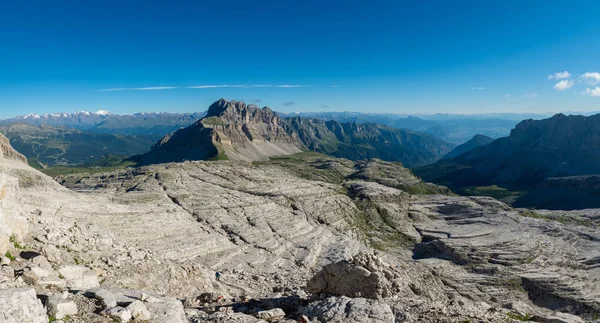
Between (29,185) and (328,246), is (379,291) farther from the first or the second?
(29,185)

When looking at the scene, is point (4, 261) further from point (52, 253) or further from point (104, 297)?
point (104, 297)

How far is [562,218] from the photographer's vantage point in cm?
14100

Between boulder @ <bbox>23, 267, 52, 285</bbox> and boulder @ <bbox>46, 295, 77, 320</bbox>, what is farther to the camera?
boulder @ <bbox>23, 267, 52, 285</bbox>

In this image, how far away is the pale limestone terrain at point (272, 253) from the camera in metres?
23.4

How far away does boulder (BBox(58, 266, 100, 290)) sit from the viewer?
26344mm

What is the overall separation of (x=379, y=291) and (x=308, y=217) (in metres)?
83.0

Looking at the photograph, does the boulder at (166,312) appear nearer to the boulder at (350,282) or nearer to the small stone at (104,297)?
the small stone at (104,297)

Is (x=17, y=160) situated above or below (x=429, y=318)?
above

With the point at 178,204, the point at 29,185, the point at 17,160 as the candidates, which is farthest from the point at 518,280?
the point at 17,160

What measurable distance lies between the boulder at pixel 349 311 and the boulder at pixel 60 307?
14231 millimetres

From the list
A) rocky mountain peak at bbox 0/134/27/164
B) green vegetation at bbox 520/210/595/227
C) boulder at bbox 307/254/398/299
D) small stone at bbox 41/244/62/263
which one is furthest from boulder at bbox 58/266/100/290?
green vegetation at bbox 520/210/595/227

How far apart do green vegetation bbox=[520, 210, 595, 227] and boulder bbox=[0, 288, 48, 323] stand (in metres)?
163

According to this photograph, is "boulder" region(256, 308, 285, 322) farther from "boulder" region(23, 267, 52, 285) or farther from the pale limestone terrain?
"boulder" region(23, 267, 52, 285)

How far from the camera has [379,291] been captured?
31281mm
